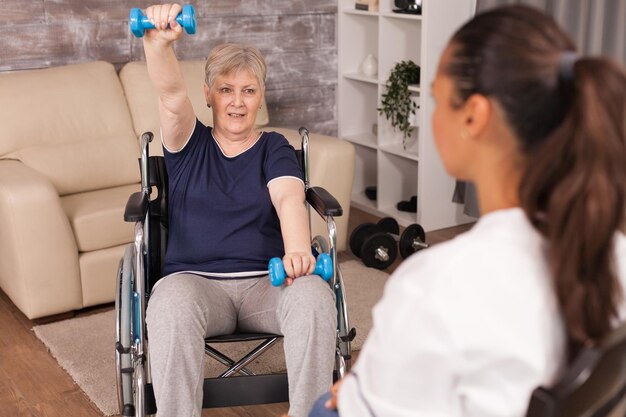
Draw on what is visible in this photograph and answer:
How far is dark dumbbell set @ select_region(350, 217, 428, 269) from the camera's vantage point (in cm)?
345

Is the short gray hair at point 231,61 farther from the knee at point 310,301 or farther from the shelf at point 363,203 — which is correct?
the shelf at point 363,203

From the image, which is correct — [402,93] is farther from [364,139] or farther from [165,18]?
[165,18]

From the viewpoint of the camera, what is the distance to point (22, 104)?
329 cm

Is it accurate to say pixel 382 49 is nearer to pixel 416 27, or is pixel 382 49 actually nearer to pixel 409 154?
pixel 416 27

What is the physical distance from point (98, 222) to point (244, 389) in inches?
50.0

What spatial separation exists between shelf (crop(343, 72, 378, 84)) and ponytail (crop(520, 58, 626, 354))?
3.23m

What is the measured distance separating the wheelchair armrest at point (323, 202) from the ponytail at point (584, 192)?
1.08m

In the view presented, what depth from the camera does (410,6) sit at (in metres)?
3.86

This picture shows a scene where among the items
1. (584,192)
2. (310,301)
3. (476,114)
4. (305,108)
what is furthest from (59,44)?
(584,192)

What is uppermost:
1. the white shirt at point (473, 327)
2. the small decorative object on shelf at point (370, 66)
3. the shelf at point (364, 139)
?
the white shirt at point (473, 327)

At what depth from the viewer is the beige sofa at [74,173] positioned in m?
2.92

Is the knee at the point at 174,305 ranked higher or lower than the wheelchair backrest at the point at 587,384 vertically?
lower

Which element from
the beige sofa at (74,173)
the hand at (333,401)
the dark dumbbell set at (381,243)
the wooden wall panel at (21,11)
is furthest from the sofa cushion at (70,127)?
the hand at (333,401)

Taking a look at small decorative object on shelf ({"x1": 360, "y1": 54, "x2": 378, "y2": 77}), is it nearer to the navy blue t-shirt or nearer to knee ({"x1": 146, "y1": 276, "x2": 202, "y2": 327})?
the navy blue t-shirt
